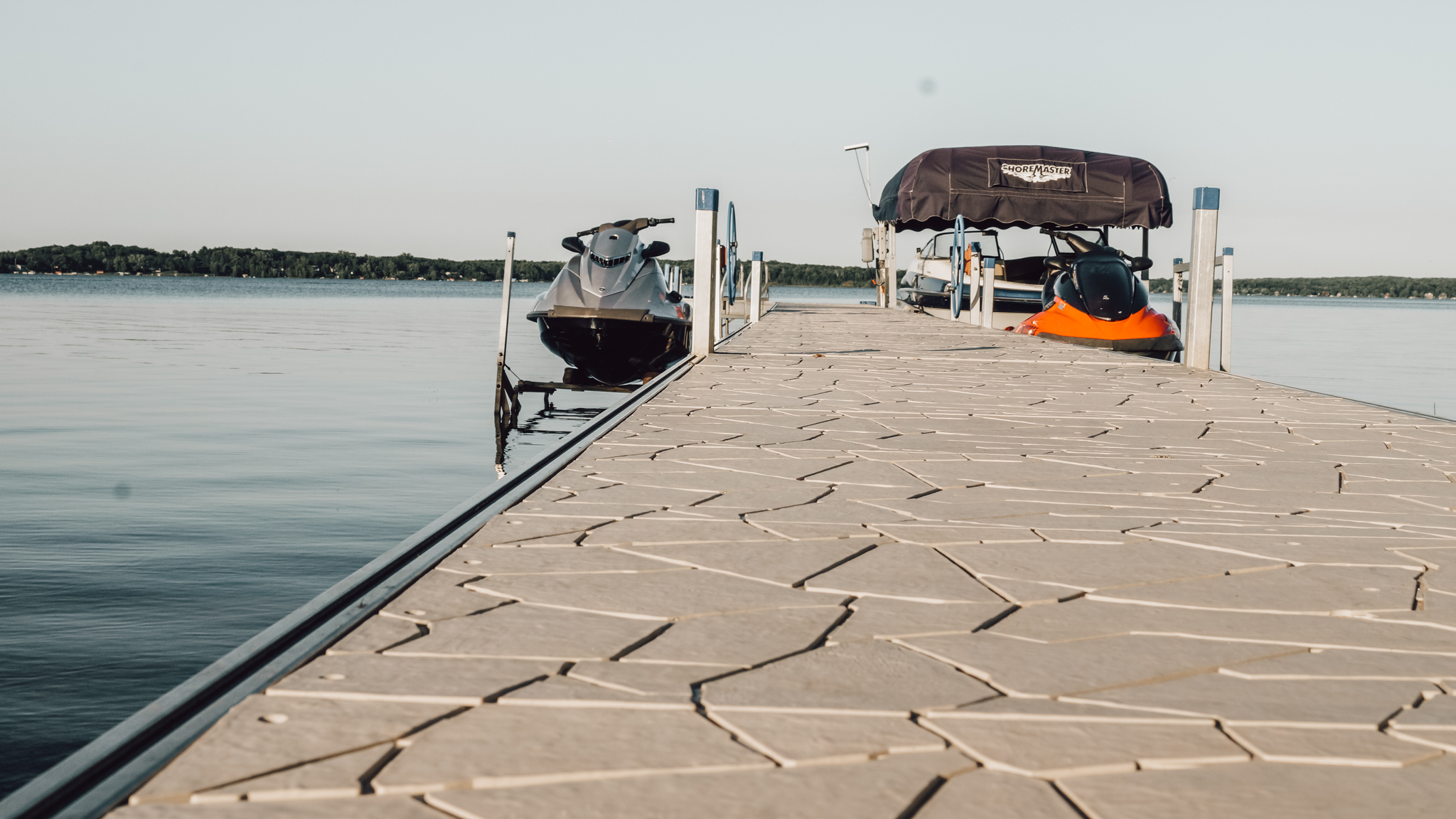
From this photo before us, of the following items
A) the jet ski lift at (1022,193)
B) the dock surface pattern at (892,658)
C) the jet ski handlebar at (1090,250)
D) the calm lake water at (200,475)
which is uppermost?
the jet ski lift at (1022,193)

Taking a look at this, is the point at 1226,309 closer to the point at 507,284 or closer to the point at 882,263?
the point at 507,284

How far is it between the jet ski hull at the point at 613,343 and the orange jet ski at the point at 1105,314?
4962 mm

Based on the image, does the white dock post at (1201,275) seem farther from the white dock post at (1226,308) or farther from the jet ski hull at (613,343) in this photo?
the jet ski hull at (613,343)

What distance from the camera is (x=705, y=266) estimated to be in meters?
10.2

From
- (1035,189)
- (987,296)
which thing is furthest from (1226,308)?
(1035,189)

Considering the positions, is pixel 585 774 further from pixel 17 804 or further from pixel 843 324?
pixel 843 324

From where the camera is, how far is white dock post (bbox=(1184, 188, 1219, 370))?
991cm

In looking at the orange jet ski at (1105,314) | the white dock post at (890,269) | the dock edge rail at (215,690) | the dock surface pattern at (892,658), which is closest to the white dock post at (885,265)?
the white dock post at (890,269)

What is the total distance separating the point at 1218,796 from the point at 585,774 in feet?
3.00

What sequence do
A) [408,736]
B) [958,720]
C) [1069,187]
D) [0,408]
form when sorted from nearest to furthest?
[408,736]
[958,720]
[0,408]
[1069,187]

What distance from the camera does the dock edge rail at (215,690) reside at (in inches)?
60.7

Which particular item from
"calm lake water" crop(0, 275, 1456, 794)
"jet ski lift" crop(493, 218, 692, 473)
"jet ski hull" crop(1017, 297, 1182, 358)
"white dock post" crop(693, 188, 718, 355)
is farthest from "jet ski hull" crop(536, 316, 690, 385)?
"jet ski hull" crop(1017, 297, 1182, 358)

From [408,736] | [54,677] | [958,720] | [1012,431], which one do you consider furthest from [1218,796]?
[54,677]

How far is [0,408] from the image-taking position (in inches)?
546
